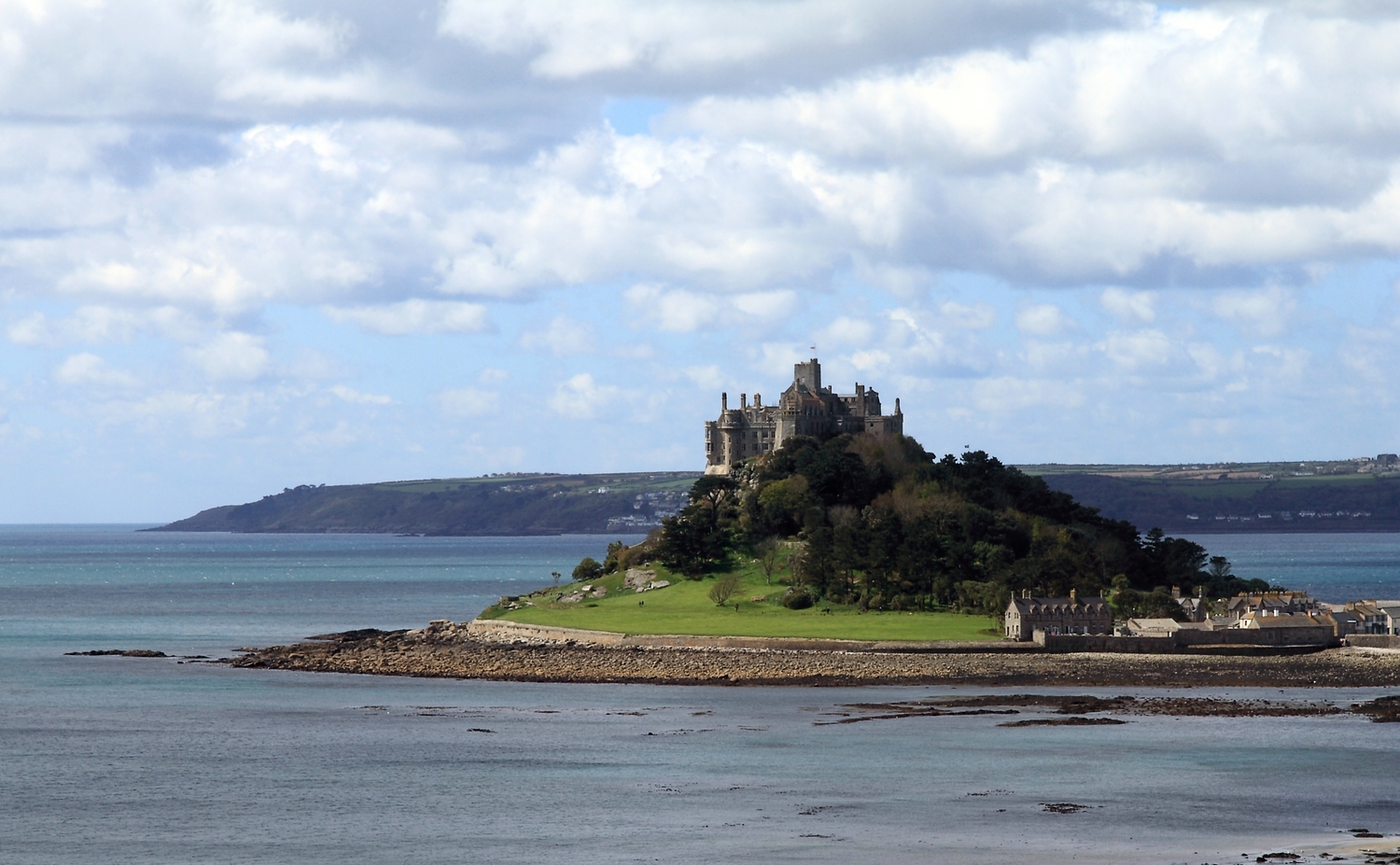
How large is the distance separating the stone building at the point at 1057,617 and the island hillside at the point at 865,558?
7.92 ft

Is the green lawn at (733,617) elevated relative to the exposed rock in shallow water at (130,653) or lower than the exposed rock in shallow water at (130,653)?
elevated

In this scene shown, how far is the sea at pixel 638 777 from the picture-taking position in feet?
143

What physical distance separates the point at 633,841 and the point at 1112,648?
50.2 meters

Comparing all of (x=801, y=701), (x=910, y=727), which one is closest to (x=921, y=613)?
(x=801, y=701)

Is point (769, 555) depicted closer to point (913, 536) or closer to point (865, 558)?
point (865, 558)

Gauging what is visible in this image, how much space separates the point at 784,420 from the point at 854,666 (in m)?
53.1

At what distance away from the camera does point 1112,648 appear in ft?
291

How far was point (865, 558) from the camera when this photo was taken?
347ft

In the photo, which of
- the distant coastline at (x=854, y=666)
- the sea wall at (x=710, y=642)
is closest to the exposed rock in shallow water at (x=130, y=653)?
the distant coastline at (x=854, y=666)

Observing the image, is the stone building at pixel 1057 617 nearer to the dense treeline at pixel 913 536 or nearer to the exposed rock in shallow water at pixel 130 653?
the dense treeline at pixel 913 536

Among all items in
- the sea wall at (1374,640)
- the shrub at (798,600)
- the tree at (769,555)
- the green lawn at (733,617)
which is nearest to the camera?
the sea wall at (1374,640)

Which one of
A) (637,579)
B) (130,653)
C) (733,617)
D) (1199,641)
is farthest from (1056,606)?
(130,653)

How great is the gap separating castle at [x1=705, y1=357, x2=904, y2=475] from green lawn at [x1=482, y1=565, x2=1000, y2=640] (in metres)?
23.6

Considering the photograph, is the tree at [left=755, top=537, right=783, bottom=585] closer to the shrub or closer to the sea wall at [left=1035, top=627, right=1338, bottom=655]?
the shrub
